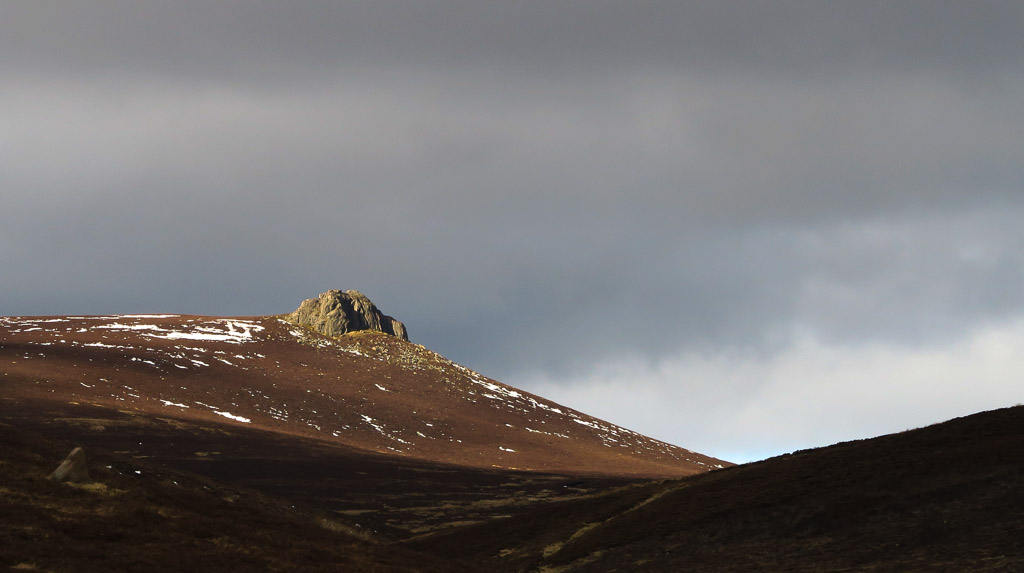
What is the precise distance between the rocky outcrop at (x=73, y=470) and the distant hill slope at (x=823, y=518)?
23643 millimetres

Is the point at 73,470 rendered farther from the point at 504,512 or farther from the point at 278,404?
the point at 278,404

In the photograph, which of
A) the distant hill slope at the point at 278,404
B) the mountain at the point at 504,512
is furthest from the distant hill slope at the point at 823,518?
the distant hill slope at the point at 278,404

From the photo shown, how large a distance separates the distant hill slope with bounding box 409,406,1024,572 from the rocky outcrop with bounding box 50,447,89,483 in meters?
23.6

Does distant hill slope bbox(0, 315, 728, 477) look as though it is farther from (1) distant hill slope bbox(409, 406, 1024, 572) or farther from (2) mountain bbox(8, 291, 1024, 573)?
(1) distant hill slope bbox(409, 406, 1024, 572)

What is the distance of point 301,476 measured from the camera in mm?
113188

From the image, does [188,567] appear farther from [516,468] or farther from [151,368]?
[151,368]

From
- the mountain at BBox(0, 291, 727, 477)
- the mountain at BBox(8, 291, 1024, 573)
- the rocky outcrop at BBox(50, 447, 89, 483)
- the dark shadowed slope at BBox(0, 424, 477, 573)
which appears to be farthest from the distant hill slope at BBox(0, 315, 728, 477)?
the rocky outcrop at BBox(50, 447, 89, 483)

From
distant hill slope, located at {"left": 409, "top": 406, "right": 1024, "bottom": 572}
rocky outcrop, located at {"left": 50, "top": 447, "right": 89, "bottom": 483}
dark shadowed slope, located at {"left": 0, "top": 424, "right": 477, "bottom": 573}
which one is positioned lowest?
distant hill slope, located at {"left": 409, "top": 406, "right": 1024, "bottom": 572}

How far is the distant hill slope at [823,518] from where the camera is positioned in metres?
36.1

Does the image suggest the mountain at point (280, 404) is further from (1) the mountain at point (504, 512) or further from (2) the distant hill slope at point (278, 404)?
(1) the mountain at point (504, 512)

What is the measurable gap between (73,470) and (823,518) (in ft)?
122

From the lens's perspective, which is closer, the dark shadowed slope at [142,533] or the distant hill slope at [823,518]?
the dark shadowed slope at [142,533]

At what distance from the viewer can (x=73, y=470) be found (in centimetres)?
3484

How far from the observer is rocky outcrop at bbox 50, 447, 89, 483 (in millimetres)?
34469
